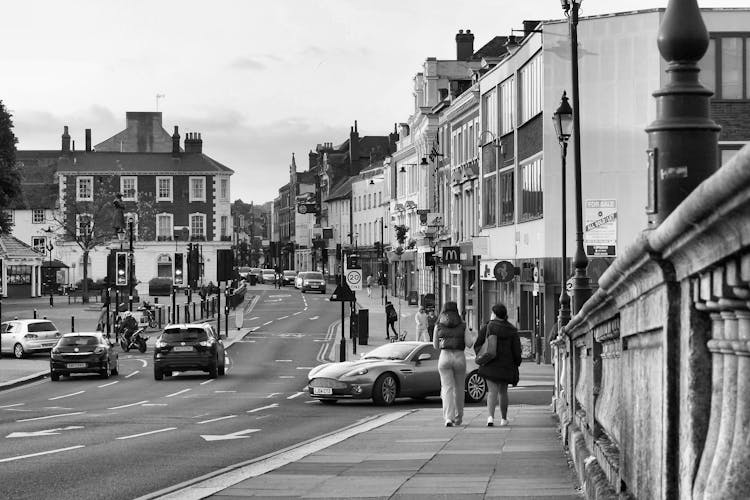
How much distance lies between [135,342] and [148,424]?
3456cm

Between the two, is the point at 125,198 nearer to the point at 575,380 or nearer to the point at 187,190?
the point at 187,190

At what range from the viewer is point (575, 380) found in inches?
510

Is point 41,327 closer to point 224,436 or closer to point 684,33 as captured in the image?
point 224,436

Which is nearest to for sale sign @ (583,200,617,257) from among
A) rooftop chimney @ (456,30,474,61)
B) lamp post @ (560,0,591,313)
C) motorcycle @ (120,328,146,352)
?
lamp post @ (560,0,591,313)

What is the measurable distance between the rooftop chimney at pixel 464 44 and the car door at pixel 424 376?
Answer: 5874 cm

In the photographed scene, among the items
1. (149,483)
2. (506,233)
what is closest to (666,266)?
(149,483)

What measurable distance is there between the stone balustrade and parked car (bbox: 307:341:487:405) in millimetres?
19945

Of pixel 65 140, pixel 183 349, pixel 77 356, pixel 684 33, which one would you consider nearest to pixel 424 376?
pixel 183 349

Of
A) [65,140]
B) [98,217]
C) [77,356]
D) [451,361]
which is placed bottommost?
[77,356]

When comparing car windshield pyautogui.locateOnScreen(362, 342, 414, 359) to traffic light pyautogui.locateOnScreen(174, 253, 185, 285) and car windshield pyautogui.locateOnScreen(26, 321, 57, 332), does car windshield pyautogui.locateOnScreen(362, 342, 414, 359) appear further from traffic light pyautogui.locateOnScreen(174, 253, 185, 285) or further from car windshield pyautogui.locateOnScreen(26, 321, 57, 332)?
traffic light pyautogui.locateOnScreen(174, 253, 185, 285)

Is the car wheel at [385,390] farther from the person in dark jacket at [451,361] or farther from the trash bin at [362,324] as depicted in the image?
the trash bin at [362,324]

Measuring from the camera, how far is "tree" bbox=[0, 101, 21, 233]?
63.4m

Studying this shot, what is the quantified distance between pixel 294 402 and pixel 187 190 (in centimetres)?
10430

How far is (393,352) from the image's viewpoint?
27953mm
